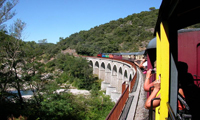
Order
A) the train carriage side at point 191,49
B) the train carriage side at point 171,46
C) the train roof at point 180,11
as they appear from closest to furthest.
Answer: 1. the train roof at point 180,11
2. the train carriage side at point 171,46
3. the train carriage side at point 191,49

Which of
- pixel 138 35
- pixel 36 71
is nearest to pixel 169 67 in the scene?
pixel 36 71

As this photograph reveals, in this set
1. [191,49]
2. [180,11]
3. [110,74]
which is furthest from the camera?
[110,74]

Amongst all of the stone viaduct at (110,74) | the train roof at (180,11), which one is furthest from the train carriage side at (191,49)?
the stone viaduct at (110,74)

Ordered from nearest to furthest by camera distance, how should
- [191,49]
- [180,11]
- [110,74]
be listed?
1. [180,11]
2. [191,49]
3. [110,74]

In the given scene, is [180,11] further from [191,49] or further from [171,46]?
[191,49]

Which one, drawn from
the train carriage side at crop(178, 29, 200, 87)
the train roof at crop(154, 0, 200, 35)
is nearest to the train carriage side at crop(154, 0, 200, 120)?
the train roof at crop(154, 0, 200, 35)

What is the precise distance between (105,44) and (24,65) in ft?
213

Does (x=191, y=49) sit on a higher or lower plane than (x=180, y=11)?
lower

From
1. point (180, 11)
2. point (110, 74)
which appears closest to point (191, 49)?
point (180, 11)

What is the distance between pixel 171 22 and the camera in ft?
6.06

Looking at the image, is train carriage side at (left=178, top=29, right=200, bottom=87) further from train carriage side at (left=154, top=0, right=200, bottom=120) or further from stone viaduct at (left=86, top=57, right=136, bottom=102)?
stone viaduct at (left=86, top=57, right=136, bottom=102)

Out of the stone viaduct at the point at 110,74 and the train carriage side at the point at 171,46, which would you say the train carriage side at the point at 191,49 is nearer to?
the train carriage side at the point at 171,46

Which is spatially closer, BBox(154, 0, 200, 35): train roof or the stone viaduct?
BBox(154, 0, 200, 35): train roof

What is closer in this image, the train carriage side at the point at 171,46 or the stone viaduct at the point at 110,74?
the train carriage side at the point at 171,46
